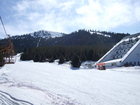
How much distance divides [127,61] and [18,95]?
22191 millimetres

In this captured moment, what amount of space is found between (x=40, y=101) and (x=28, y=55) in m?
45.8

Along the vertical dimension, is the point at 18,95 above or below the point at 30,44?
below

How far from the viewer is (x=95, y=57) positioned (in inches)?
1310

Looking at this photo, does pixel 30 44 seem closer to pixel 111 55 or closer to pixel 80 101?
pixel 111 55

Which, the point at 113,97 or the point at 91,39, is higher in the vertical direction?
the point at 91,39

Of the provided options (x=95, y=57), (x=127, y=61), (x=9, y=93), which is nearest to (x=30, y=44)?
(x=95, y=57)

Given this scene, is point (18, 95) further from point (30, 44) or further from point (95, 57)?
point (30, 44)

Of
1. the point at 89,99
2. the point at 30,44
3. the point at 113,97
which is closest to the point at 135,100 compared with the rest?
the point at 113,97

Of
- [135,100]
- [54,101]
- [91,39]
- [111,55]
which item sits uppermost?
[91,39]

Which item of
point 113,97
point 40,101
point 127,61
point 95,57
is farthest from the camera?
point 95,57

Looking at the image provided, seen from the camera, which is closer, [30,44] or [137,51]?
[137,51]

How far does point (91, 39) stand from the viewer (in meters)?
92.3

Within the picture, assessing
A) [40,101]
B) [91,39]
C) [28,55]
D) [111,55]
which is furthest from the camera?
[91,39]

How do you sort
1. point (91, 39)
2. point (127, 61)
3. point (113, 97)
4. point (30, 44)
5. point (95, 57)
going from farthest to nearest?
point (30, 44)
point (91, 39)
point (95, 57)
point (127, 61)
point (113, 97)
